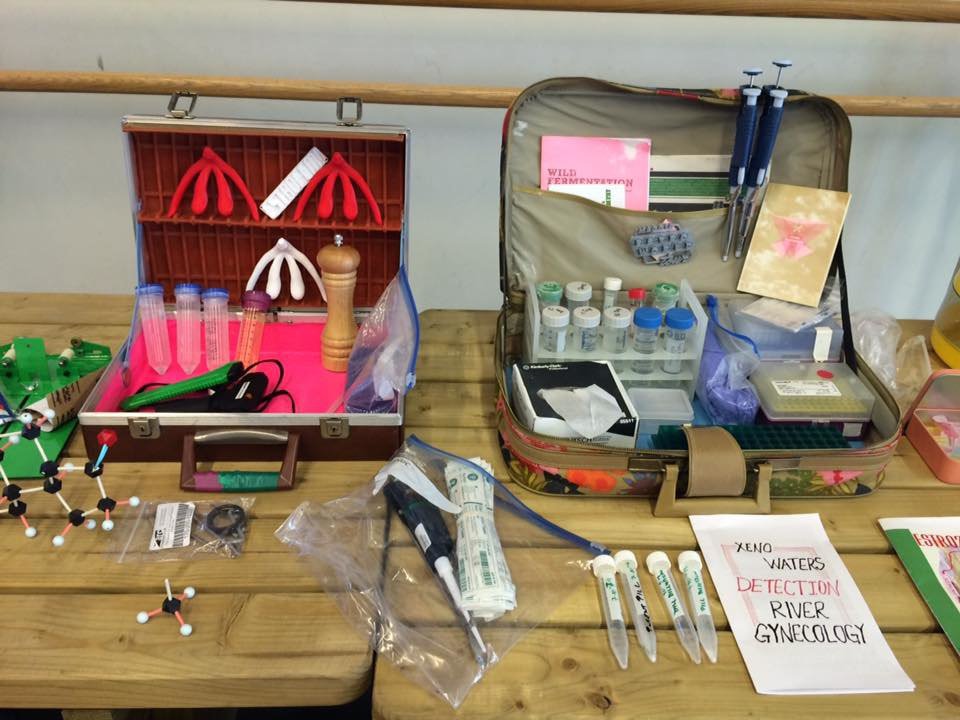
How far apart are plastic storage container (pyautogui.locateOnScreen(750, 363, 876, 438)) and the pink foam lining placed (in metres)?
0.53

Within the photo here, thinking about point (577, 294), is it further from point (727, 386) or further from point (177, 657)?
point (177, 657)

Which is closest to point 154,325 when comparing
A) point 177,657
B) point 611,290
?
point 177,657

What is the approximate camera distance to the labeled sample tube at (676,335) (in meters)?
0.97

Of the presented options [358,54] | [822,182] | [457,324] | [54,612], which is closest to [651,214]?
[822,182]

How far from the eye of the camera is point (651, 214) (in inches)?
42.9

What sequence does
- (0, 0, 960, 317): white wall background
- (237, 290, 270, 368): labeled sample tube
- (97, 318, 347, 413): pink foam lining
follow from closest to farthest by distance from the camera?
(97, 318, 347, 413): pink foam lining < (237, 290, 270, 368): labeled sample tube < (0, 0, 960, 317): white wall background

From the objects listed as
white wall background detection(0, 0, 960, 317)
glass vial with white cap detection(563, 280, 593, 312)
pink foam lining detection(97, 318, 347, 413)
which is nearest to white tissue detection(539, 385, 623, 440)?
glass vial with white cap detection(563, 280, 593, 312)

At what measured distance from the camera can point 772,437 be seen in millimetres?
912

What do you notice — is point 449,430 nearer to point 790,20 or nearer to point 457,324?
point 457,324

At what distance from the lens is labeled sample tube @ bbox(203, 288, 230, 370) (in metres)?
1.08

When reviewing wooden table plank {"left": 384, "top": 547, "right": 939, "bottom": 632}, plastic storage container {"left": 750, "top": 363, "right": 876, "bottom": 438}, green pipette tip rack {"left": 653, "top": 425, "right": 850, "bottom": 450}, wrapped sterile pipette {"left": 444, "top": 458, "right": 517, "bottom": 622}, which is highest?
plastic storage container {"left": 750, "top": 363, "right": 876, "bottom": 438}

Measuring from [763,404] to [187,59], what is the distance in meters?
1.17

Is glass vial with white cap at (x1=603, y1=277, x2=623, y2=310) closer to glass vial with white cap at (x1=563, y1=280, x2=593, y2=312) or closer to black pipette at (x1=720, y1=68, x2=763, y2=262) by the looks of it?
glass vial with white cap at (x1=563, y1=280, x2=593, y2=312)

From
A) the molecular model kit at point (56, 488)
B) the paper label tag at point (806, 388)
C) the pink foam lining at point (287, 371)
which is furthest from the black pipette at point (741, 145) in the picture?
the molecular model kit at point (56, 488)
